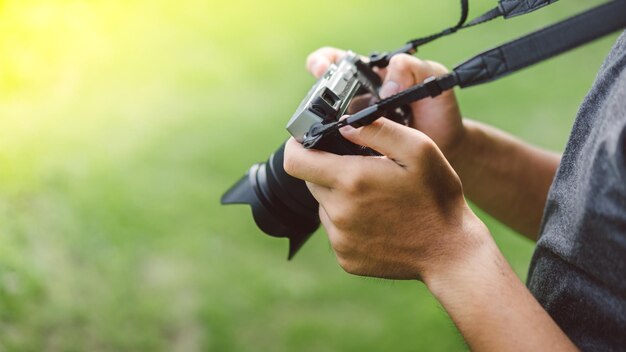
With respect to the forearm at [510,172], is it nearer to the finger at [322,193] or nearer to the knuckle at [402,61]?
the knuckle at [402,61]

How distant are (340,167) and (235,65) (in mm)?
1921

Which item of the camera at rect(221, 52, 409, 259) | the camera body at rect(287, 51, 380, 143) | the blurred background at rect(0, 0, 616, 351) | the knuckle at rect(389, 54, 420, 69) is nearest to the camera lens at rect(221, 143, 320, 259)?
the camera at rect(221, 52, 409, 259)

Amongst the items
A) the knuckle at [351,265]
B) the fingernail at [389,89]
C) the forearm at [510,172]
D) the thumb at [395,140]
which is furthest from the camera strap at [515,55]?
the forearm at [510,172]

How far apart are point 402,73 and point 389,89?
0.09 ft

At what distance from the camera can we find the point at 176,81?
7.73ft

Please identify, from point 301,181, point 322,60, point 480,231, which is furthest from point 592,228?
point 322,60

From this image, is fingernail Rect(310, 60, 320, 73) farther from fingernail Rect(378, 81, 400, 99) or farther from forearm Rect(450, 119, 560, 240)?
forearm Rect(450, 119, 560, 240)

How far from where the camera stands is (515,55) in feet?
2.02

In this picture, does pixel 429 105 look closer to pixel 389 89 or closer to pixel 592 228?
pixel 389 89

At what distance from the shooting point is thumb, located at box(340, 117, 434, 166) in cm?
62

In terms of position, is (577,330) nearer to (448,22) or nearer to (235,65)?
(235,65)

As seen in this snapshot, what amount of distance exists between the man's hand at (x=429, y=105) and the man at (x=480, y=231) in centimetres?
26

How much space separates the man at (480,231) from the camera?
61 centimetres

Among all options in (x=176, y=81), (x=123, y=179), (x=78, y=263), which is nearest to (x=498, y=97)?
(x=176, y=81)
